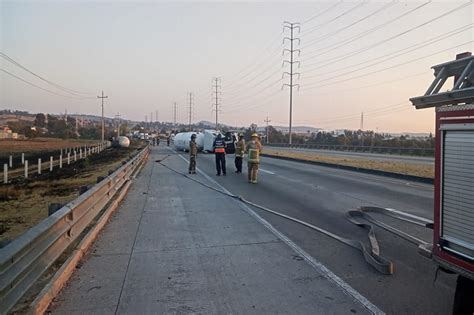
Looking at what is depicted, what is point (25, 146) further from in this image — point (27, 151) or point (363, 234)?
point (363, 234)

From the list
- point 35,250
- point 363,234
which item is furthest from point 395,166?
point 35,250

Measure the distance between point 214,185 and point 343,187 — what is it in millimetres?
4543

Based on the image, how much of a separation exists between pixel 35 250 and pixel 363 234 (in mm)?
5693

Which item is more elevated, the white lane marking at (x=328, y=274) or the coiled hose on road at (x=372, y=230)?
the coiled hose on road at (x=372, y=230)

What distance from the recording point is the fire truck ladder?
4.37 meters

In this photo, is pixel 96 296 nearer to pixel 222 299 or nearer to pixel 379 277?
pixel 222 299

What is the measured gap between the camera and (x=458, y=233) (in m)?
4.28

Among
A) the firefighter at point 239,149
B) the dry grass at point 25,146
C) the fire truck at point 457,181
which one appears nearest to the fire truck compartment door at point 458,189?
the fire truck at point 457,181

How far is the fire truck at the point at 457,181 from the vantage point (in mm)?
4133

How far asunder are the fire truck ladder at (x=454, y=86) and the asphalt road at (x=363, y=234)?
2066mm

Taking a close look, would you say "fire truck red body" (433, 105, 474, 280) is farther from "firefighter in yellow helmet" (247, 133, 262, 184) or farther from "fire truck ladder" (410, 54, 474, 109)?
"firefighter in yellow helmet" (247, 133, 262, 184)

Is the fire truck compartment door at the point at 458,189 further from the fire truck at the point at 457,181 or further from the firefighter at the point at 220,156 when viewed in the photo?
the firefighter at the point at 220,156

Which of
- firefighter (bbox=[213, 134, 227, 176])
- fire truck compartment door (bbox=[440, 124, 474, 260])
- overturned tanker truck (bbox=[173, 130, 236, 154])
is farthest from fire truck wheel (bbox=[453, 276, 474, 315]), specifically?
overturned tanker truck (bbox=[173, 130, 236, 154])

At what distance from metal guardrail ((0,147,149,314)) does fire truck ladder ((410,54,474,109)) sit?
414cm
